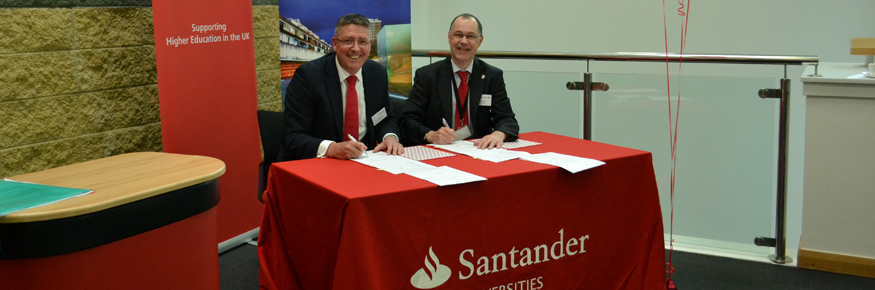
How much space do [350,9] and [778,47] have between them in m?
3.82

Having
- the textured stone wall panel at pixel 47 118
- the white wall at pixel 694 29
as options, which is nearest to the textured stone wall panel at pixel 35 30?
the textured stone wall panel at pixel 47 118

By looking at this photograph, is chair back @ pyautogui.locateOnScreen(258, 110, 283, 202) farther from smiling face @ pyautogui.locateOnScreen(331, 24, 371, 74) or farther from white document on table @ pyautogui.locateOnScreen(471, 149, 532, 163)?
white document on table @ pyautogui.locateOnScreen(471, 149, 532, 163)

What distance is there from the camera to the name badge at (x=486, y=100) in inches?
135

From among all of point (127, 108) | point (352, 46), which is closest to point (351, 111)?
point (352, 46)

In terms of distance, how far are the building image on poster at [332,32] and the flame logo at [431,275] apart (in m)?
2.38

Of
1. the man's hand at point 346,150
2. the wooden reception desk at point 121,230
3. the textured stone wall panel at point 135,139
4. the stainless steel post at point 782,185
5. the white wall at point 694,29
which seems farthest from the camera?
the white wall at point 694,29

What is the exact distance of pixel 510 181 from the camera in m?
2.42

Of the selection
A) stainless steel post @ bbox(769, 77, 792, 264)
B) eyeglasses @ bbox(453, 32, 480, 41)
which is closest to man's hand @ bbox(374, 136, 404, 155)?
eyeglasses @ bbox(453, 32, 480, 41)

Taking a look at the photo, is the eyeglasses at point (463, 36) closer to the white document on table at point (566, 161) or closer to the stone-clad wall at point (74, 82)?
the white document on table at point (566, 161)

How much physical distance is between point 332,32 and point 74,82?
1631mm

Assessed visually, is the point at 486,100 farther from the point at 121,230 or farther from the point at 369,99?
the point at 121,230

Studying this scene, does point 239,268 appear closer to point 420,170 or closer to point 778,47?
point 420,170

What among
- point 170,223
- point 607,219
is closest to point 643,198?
point 607,219

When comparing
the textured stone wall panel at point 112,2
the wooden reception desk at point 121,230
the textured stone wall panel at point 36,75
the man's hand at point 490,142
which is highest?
the textured stone wall panel at point 112,2
